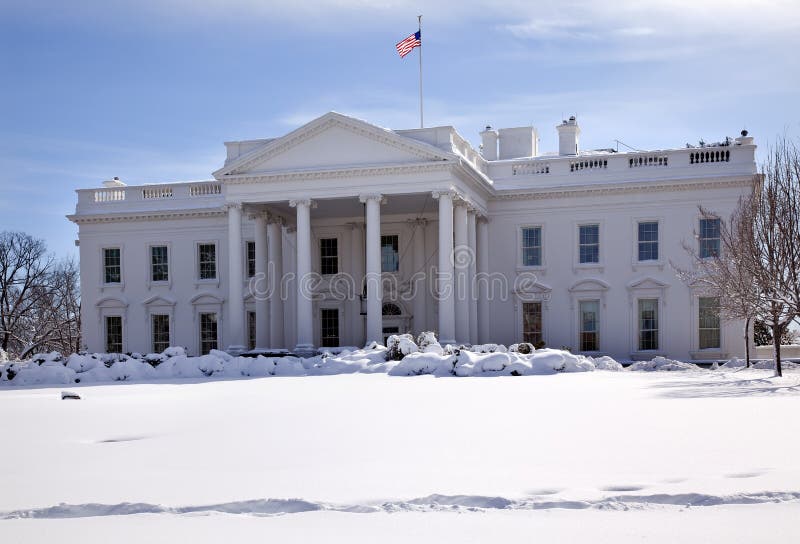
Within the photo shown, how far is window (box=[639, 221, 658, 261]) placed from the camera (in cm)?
3631

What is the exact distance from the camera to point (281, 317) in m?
36.6

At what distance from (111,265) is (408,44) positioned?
63.5 feet

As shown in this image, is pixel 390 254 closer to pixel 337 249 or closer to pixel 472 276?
pixel 337 249

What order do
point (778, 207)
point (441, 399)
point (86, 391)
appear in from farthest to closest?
point (778, 207), point (86, 391), point (441, 399)

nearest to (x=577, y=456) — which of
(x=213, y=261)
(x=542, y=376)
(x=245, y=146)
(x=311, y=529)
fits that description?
(x=311, y=529)

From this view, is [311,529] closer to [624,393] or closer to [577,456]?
[577,456]

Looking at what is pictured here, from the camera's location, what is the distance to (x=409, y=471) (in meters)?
8.37

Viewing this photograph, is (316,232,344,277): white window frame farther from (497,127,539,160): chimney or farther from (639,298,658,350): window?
(639,298,658,350): window

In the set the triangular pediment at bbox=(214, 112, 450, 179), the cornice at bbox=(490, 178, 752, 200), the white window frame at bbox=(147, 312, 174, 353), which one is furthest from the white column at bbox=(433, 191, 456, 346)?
the white window frame at bbox=(147, 312, 174, 353)

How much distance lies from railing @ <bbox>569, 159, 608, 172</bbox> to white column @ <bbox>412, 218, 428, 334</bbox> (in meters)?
7.06

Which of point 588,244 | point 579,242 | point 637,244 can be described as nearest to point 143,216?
point 579,242

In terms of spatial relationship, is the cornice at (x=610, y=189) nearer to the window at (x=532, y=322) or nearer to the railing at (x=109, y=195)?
the window at (x=532, y=322)

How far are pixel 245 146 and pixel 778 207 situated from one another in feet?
68.1

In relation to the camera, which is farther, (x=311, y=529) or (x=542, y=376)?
(x=542, y=376)
